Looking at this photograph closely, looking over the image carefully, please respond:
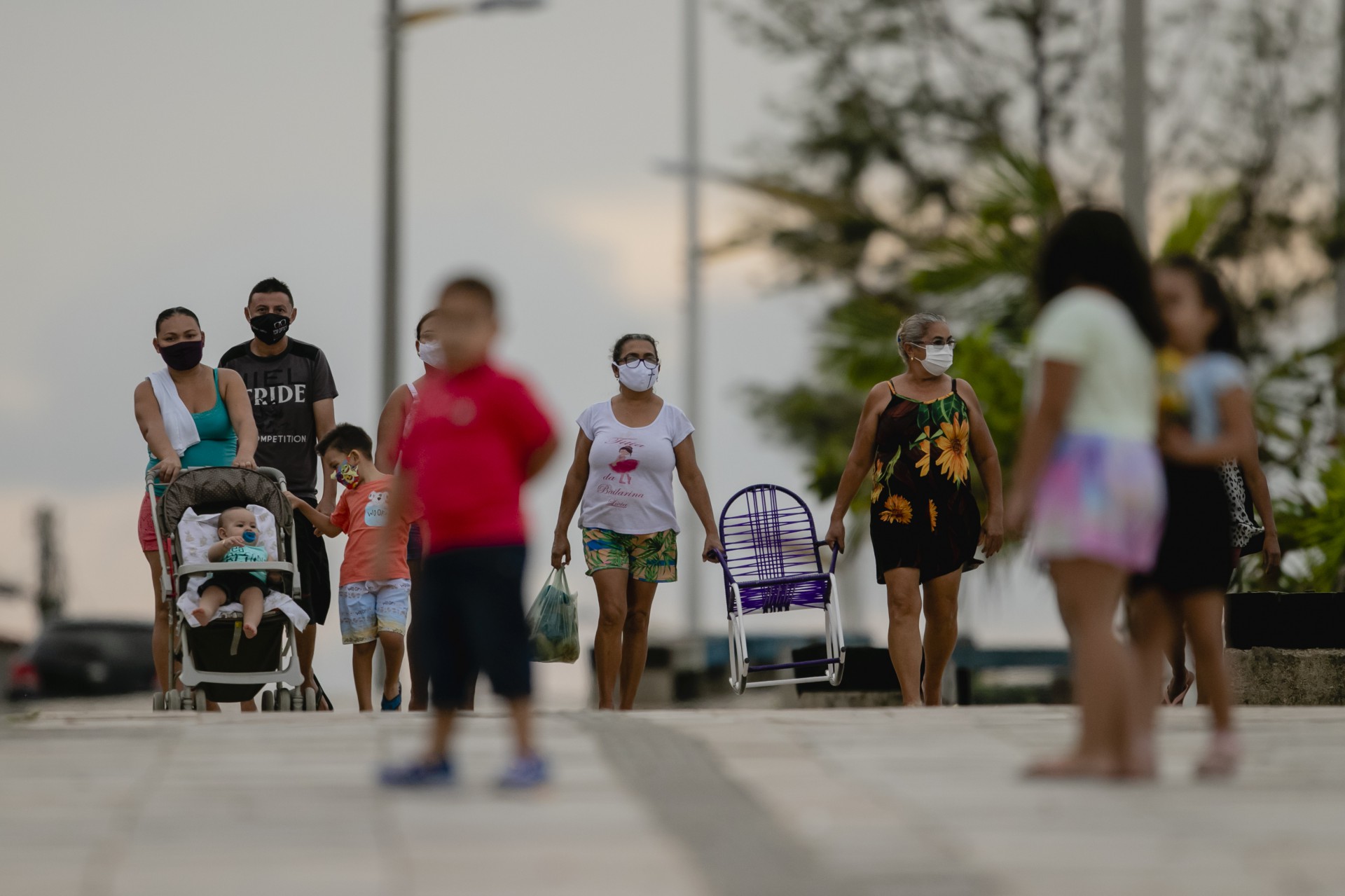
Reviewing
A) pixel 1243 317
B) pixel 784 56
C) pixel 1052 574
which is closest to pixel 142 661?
pixel 784 56

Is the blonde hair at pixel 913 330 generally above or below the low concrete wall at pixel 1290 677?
above

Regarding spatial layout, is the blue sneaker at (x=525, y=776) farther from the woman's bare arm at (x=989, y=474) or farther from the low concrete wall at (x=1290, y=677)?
the low concrete wall at (x=1290, y=677)

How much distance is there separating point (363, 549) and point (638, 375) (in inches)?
65.9

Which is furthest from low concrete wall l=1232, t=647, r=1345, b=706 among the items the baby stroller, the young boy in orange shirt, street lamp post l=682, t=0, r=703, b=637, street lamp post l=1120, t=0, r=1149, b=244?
street lamp post l=682, t=0, r=703, b=637

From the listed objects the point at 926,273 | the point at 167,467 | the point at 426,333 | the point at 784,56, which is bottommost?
the point at 167,467

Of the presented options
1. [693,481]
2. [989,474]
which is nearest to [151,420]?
[693,481]

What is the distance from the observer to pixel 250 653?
1062cm

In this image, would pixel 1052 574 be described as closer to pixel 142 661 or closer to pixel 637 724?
pixel 637 724

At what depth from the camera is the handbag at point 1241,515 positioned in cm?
1068

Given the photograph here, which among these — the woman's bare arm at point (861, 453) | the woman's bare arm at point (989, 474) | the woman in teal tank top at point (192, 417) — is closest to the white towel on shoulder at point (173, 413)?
the woman in teal tank top at point (192, 417)

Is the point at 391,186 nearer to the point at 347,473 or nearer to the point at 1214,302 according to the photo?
the point at 347,473

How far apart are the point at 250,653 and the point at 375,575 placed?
73cm

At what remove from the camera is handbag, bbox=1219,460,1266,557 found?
10.7 meters

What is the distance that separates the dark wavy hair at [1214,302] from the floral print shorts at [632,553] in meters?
4.19
